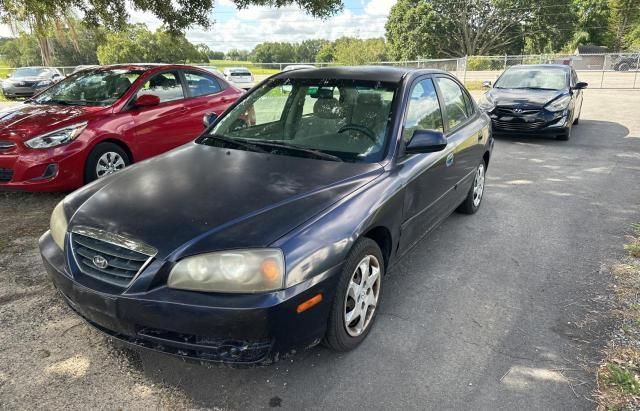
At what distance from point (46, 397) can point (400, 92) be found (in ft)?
9.48

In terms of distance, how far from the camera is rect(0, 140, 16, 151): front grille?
5090 mm

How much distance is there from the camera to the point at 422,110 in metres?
3.64

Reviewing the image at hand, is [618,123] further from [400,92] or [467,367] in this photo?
[467,367]

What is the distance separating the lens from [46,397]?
237cm

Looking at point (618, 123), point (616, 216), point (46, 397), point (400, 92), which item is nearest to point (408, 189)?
point (400, 92)

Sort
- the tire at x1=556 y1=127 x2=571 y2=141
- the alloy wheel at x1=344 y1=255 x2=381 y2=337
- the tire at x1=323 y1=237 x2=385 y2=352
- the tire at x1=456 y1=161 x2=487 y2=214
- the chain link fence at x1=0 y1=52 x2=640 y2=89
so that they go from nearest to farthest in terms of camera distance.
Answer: the tire at x1=323 y1=237 x2=385 y2=352, the alloy wheel at x1=344 y1=255 x2=381 y2=337, the tire at x1=456 y1=161 x2=487 y2=214, the tire at x1=556 y1=127 x2=571 y2=141, the chain link fence at x1=0 y1=52 x2=640 y2=89

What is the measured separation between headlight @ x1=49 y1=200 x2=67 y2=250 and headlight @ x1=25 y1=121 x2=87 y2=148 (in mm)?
2698

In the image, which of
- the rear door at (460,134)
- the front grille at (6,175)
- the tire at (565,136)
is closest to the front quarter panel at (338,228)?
the rear door at (460,134)

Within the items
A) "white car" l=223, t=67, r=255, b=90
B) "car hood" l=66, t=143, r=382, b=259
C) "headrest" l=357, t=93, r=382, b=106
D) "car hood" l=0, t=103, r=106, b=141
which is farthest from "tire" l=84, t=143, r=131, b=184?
"white car" l=223, t=67, r=255, b=90

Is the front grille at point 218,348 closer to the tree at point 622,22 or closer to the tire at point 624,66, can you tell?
the tire at point 624,66

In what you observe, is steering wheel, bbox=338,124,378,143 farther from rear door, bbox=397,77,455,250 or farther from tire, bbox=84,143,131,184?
tire, bbox=84,143,131,184

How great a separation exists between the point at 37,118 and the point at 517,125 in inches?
319

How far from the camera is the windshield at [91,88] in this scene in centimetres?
601

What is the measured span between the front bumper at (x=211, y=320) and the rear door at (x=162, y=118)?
4.07 meters
